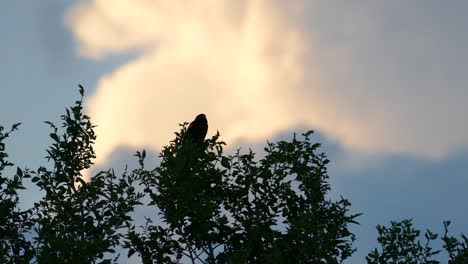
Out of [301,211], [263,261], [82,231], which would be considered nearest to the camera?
[82,231]

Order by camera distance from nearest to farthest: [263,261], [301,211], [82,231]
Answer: [82,231] < [263,261] < [301,211]

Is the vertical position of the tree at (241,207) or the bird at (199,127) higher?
the bird at (199,127)

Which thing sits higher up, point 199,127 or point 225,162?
point 199,127

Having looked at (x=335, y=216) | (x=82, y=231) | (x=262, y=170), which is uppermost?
(x=262, y=170)

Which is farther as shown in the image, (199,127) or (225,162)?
(199,127)

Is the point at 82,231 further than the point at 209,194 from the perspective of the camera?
No

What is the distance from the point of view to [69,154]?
14883 mm

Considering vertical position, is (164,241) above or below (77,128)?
below

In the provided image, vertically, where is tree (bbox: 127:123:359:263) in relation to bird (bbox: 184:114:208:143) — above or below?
below

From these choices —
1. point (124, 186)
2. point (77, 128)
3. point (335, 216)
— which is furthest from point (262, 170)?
point (77, 128)

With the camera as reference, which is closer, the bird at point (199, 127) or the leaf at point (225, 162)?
the leaf at point (225, 162)

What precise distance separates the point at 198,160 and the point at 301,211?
258cm

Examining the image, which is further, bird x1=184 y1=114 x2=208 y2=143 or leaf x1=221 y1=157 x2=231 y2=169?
bird x1=184 y1=114 x2=208 y2=143

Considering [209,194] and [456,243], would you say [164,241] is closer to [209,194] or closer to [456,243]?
[209,194]
